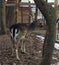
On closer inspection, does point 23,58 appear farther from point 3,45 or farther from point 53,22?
point 53,22

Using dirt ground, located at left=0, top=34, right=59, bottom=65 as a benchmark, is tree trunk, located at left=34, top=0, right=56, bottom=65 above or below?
above

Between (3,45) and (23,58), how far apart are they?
212cm

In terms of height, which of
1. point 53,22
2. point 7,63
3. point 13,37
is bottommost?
point 7,63

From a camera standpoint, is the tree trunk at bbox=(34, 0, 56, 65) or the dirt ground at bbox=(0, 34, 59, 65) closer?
the tree trunk at bbox=(34, 0, 56, 65)

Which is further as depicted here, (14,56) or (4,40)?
(4,40)

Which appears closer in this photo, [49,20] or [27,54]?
[49,20]

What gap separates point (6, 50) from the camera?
36.4ft

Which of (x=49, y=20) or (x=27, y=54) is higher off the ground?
(x=49, y=20)

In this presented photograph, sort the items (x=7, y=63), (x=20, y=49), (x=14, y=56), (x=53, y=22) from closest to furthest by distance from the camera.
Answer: (x=53, y=22) < (x=7, y=63) < (x=14, y=56) < (x=20, y=49)

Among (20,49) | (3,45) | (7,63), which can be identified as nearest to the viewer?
(7,63)

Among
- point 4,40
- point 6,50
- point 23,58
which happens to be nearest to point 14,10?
point 4,40

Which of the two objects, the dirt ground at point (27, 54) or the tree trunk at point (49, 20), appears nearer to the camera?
the tree trunk at point (49, 20)

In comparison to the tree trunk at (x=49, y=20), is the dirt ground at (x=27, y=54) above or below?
below

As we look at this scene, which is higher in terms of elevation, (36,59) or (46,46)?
(46,46)
